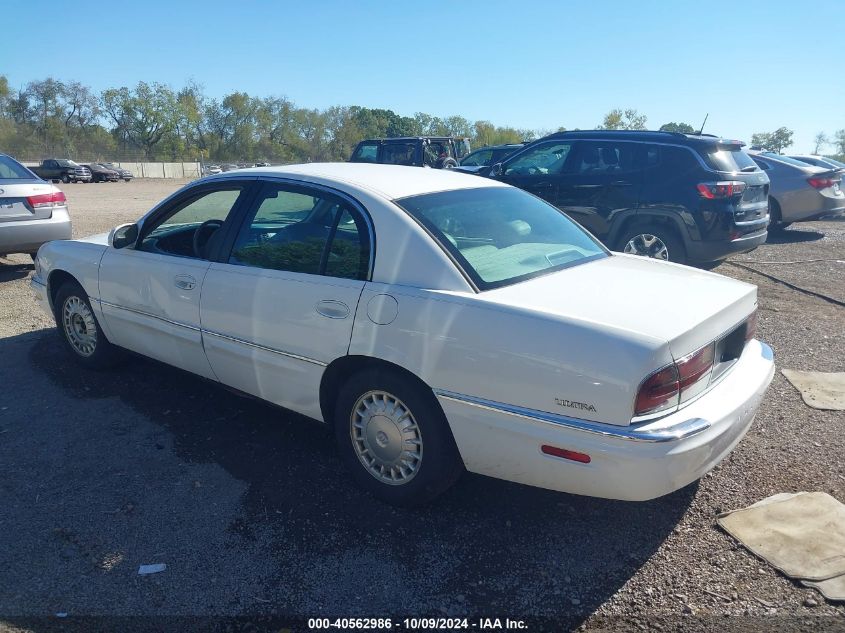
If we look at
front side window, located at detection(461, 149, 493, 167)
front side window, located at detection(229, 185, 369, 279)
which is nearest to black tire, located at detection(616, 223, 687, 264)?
front side window, located at detection(229, 185, 369, 279)

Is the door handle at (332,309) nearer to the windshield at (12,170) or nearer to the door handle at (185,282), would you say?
the door handle at (185,282)

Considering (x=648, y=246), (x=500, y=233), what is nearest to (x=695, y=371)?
(x=500, y=233)

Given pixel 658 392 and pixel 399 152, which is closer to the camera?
pixel 658 392

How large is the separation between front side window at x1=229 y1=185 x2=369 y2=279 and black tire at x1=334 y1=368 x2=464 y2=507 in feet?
1.81

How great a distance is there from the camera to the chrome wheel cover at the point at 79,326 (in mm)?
4898

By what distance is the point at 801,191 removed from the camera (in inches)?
473

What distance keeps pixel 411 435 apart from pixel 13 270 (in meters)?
8.20

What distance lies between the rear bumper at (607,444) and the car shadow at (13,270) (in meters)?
7.87

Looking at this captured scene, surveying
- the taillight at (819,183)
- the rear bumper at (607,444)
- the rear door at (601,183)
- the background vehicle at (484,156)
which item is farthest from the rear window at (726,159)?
the background vehicle at (484,156)

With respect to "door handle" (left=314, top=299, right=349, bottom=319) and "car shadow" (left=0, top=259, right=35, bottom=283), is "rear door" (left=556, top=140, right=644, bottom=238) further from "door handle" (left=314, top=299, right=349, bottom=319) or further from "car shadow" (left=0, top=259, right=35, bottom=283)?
"car shadow" (left=0, top=259, right=35, bottom=283)

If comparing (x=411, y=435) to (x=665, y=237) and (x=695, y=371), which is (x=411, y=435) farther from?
(x=665, y=237)

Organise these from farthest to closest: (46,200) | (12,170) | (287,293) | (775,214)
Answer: (775,214) < (12,170) < (46,200) < (287,293)

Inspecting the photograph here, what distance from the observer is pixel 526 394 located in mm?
2652

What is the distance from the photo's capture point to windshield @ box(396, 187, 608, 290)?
314 centimetres
